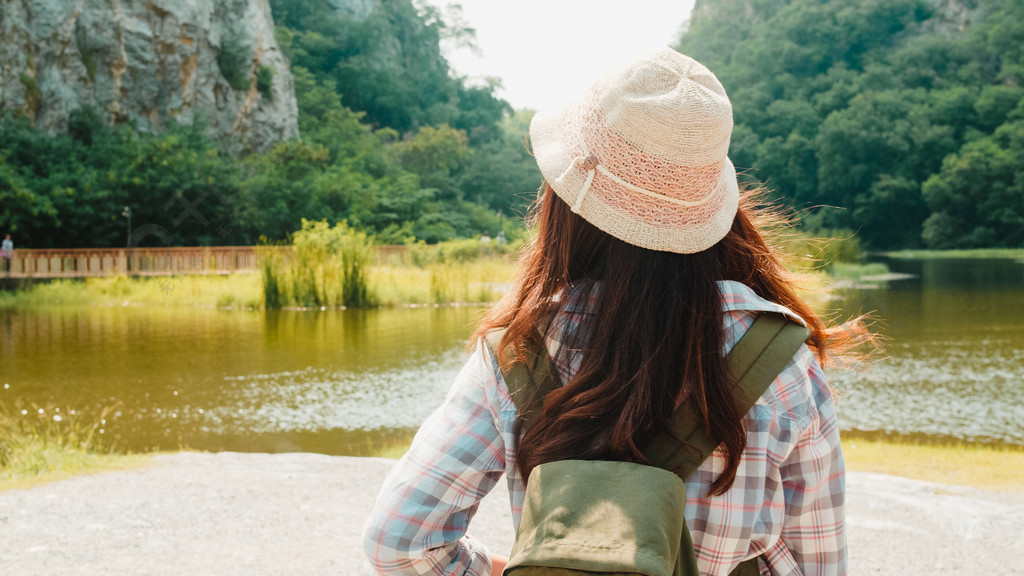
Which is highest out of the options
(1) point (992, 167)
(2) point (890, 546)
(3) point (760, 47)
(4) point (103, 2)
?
Answer: (3) point (760, 47)

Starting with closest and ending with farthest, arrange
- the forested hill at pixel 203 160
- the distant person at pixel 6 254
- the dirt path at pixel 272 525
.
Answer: the dirt path at pixel 272 525 < the distant person at pixel 6 254 < the forested hill at pixel 203 160

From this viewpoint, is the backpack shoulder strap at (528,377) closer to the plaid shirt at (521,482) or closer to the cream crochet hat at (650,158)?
the plaid shirt at (521,482)

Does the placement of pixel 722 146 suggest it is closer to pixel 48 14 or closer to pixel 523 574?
pixel 523 574

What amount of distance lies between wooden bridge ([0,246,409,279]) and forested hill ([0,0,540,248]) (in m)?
2.21

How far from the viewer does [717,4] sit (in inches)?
3346

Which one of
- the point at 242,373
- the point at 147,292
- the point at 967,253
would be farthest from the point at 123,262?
the point at 967,253

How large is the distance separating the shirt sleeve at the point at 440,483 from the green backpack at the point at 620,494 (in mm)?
47

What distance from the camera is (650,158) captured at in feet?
2.97

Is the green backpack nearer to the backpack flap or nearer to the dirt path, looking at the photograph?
the backpack flap

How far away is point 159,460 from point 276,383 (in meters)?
4.07

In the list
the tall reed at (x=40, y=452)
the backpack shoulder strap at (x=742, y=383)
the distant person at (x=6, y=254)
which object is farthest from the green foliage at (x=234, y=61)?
the backpack shoulder strap at (x=742, y=383)

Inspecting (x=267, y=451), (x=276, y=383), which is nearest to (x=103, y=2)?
(x=276, y=383)

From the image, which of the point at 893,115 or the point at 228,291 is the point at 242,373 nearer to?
the point at 228,291

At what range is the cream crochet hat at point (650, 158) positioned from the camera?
0.90 metres
